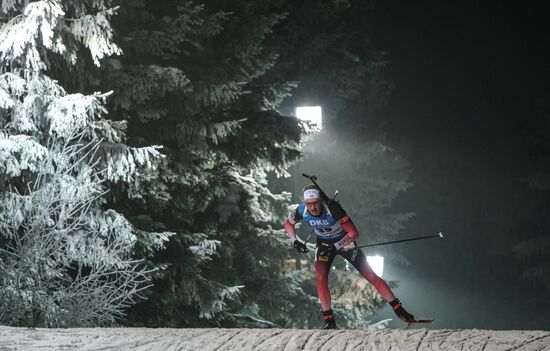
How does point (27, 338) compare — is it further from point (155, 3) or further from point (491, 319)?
point (491, 319)

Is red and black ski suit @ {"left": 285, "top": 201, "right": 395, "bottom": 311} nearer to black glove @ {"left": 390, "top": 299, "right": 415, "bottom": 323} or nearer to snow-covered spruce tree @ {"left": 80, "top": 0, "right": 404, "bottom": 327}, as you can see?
black glove @ {"left": 390, "top": 299, "right": 415, "bottom": 323}

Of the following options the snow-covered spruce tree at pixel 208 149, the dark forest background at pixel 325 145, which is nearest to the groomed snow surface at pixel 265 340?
the dark forest background at pixel 325 145

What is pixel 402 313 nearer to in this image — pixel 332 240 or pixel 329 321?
pixel 329 321

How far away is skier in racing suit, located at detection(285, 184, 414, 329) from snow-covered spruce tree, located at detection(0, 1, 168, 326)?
251 cm

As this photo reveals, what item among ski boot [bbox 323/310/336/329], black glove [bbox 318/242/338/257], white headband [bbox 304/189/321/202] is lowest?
ski boot [bbox 323/310/336/329]

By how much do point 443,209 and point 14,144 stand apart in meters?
40.1

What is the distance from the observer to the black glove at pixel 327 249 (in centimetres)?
1092

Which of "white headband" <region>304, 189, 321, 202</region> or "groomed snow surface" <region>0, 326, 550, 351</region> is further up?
"white headband" <region>304, 189, 321, 202</region>

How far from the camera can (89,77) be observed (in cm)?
1380

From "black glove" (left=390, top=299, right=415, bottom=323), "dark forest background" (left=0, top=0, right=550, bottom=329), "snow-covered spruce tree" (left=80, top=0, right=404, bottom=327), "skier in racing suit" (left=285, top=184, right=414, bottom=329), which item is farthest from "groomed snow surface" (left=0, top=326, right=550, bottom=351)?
"snow-covered spruce tree" (left=80, top=0, right=404, bottom=327)

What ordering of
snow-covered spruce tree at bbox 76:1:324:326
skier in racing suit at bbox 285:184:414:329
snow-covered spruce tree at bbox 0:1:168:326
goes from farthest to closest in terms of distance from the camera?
snow-covered spruce tree at bbox 76:1:324:326
snow-covered spruce tree at bbox 0:1:168:326
skier in racing suit at bbox 285:184:414:329

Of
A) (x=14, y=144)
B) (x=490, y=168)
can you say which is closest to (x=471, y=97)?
(x=490, y=168)

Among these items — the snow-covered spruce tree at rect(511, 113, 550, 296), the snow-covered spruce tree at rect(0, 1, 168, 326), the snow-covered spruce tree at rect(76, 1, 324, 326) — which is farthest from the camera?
the snow-covered spruce tree at rect(511, 113, 550, 296)

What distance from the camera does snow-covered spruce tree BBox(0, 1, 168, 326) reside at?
10914 millimetres
